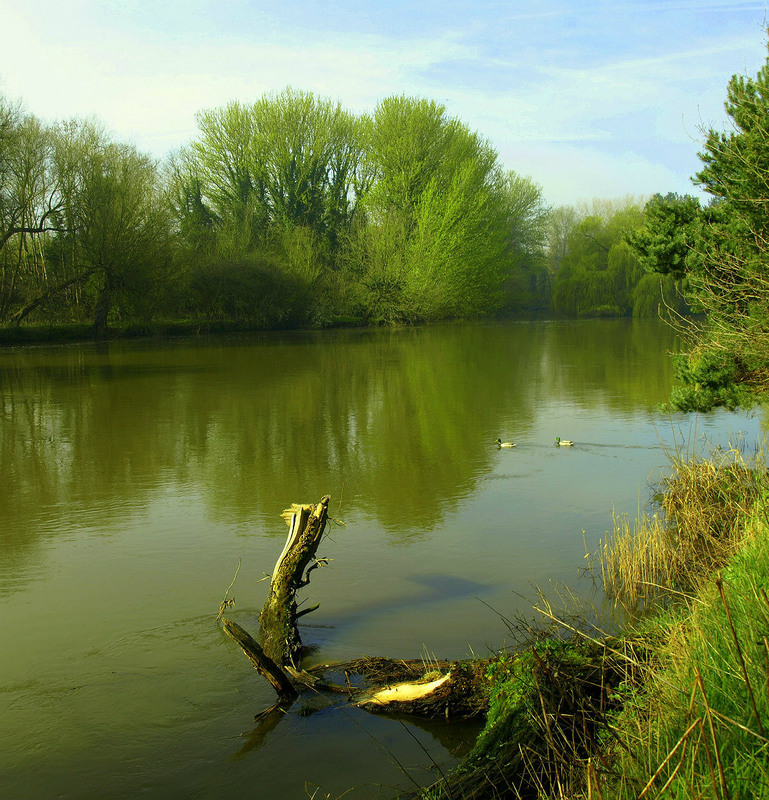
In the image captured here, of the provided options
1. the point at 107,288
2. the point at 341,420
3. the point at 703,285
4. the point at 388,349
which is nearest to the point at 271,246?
the point at 107,288

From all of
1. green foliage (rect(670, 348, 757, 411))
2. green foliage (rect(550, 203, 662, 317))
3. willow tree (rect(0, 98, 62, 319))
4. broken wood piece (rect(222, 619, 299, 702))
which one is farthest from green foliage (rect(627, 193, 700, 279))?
green foliage (rect(550, 203, 662, 317))

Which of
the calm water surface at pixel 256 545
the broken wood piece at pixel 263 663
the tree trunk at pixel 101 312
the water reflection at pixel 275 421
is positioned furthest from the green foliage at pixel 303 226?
the broken wood piece at pixel 263 663

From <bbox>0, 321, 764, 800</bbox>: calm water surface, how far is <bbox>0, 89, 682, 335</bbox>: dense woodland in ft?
51.2

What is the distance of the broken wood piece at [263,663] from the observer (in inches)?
178

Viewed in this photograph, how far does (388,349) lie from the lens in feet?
101

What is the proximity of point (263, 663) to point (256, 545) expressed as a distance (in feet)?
10.8

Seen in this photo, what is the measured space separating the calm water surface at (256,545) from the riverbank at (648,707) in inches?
20.5

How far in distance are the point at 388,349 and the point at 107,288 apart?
12.7 meters

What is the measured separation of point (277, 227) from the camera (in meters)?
43.4

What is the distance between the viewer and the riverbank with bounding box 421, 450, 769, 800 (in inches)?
100

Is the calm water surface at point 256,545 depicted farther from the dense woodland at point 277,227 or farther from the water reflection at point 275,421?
the dense woodland at point 277,227

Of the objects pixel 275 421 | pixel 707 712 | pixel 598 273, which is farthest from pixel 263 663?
pixel 598 273

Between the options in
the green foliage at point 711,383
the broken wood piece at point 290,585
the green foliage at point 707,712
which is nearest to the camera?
the green foliage at point 707,712

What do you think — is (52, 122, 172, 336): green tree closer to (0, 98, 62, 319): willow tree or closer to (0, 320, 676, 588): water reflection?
(0, 98, 62, 319): willow tree
